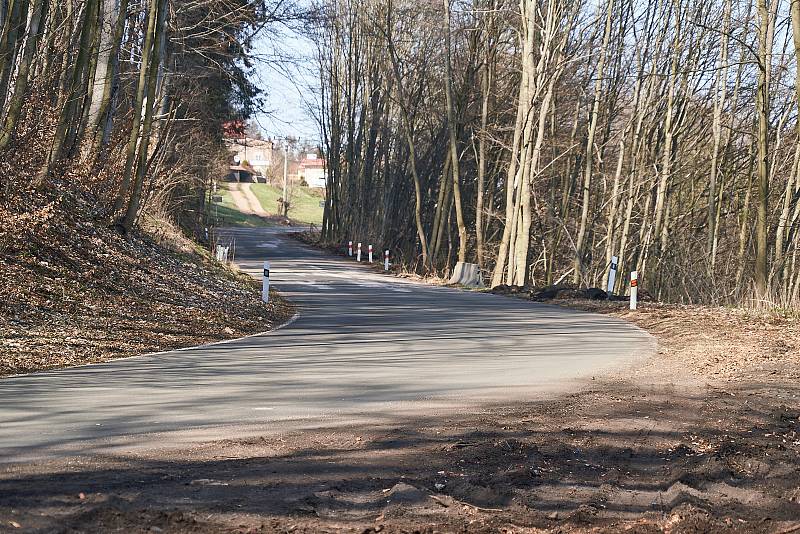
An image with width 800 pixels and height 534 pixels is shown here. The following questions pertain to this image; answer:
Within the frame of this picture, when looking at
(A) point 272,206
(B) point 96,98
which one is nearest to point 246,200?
(A) point 272,206

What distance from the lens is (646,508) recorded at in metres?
5.67

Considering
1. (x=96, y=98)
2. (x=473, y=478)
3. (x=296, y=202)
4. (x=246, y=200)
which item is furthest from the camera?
(x=296, y=202)

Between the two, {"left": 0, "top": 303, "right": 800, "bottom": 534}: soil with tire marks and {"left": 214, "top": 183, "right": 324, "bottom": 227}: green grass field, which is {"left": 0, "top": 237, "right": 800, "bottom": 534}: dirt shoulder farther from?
{"left": 214, "top": 183, "right": 324, "bottom": 227}: green grass field

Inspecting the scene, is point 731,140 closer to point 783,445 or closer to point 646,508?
point 783,445

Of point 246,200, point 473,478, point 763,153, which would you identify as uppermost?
point 763,153

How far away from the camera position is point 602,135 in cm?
4334

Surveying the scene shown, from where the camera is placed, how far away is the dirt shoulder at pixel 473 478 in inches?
206

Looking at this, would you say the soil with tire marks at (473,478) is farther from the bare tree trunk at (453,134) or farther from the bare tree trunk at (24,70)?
the bare tree trunk at (453,134)

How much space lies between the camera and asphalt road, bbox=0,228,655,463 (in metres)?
7.82

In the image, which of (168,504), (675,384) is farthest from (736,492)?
(675,384)

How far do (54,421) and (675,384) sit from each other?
247 inches

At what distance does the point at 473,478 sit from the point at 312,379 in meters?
4.71

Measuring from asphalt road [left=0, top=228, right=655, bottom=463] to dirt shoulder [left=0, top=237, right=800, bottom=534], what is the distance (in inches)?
24.4

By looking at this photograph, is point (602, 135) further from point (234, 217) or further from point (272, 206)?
point (272, 206)
